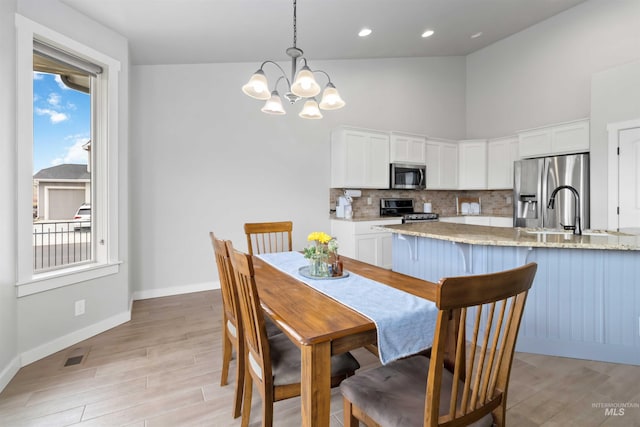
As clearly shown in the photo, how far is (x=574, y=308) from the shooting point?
233 cm

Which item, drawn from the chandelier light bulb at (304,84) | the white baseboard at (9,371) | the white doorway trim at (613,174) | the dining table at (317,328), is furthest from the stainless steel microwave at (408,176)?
the white baseboard at (9,371)

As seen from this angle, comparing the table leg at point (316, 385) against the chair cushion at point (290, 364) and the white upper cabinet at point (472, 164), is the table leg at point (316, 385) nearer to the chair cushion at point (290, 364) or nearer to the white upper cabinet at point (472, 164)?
the chair cushion at point (290, 364)

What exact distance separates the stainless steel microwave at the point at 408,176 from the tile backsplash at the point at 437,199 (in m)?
0.35

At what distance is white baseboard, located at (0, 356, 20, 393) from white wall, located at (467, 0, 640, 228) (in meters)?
6.00

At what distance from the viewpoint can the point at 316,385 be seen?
1.06 metres

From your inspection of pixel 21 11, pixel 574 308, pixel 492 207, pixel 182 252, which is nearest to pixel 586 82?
pixel 492 207

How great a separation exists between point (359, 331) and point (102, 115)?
3.24 m

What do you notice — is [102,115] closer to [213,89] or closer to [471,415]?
[213,89]

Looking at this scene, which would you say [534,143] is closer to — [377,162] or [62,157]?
[377,162]

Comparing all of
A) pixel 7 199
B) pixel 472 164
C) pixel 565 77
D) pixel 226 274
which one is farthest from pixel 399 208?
pixel 7 199

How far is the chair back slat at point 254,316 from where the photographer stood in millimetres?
1248

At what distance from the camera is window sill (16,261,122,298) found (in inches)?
90.7

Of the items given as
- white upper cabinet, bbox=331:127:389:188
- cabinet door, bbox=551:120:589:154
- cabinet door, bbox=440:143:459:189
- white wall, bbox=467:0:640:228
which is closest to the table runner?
white upper cabinet, bbox=331:127:389:188

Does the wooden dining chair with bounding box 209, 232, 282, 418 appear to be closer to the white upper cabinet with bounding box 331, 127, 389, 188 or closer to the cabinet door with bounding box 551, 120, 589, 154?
the white upper cabinet with bounding box 331, 127, 389, 188
